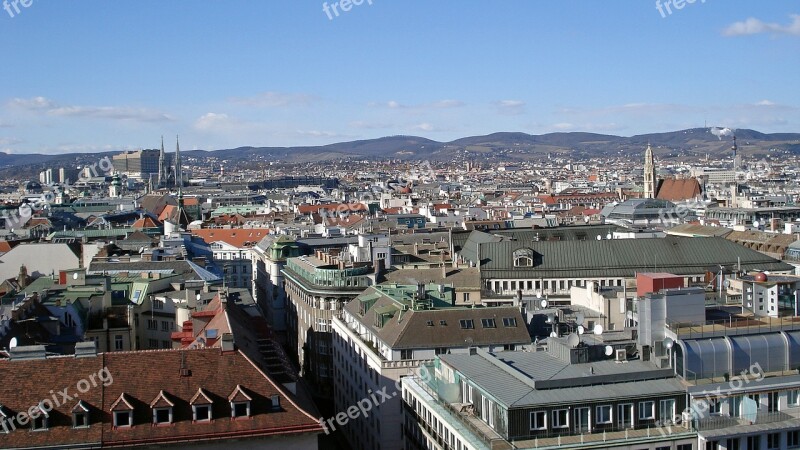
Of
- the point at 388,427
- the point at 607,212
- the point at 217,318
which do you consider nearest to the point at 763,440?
the point at 388,427

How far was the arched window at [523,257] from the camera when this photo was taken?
88.7 metres

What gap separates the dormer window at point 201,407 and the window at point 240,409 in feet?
2.58

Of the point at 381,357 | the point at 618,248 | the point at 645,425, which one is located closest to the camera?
the point at 645,425

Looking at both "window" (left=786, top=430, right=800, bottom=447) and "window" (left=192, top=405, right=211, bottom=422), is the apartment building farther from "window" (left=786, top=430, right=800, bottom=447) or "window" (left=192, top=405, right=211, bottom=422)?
"window" (left=786, top=430, right=800, bottom=447)

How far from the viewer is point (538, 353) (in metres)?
44.4

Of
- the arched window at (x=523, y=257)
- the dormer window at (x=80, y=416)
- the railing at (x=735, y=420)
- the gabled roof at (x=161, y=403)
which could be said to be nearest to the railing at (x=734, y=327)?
the railing at (x=735, y=420)

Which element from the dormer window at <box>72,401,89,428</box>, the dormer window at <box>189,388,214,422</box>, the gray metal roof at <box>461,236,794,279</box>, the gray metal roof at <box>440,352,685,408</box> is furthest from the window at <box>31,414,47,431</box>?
the gray metal roof at <box>461,236,794,279</box>

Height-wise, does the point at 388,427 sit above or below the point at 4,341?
below

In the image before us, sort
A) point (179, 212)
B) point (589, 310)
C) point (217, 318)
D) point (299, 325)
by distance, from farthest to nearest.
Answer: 1. point (179, 212)
2. point (299, 325)
3. point (589, 310)
4. point (217, 318)

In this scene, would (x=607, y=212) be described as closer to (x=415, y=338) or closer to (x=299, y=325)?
(x=299, y=325)

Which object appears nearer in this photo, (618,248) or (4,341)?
(4,341)

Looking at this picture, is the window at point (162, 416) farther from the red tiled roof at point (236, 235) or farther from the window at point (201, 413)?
the red tiled roof at point (236, 235)

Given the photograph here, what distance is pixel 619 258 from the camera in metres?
89.6

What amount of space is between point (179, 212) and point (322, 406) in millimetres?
121126
